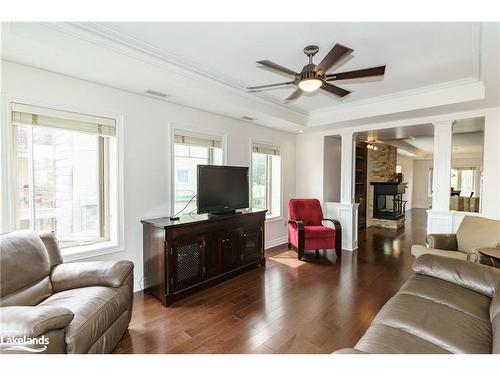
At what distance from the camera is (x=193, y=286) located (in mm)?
2873

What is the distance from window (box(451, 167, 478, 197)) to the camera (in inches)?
421

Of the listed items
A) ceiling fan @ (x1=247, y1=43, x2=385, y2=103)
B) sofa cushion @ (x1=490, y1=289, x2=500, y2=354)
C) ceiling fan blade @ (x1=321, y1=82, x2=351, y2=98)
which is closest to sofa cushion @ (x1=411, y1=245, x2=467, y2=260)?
sofa cushion @ (x1=490, y1=289, x2=500, y2=354)

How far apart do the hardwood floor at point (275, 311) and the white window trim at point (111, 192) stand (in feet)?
2.31

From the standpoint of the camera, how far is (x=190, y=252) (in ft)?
9.39

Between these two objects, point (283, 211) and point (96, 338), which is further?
point (283, 211)

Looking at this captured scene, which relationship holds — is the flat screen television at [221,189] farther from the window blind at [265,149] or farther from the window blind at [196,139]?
the window blind at [265,149]

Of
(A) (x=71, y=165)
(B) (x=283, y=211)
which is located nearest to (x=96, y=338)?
(A) (x=71, y=165)

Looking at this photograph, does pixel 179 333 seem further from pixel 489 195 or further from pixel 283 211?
pixel 489 195

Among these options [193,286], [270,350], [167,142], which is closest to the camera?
[270,350]

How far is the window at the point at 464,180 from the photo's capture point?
35.1 ft

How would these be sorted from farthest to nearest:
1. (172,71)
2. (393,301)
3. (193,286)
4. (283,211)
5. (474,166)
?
(474,166), (283,211), (193,286), (172,71), (393,301)

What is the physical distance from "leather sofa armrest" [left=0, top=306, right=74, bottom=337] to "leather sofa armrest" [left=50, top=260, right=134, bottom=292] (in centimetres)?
56

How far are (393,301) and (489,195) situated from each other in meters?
2.90
